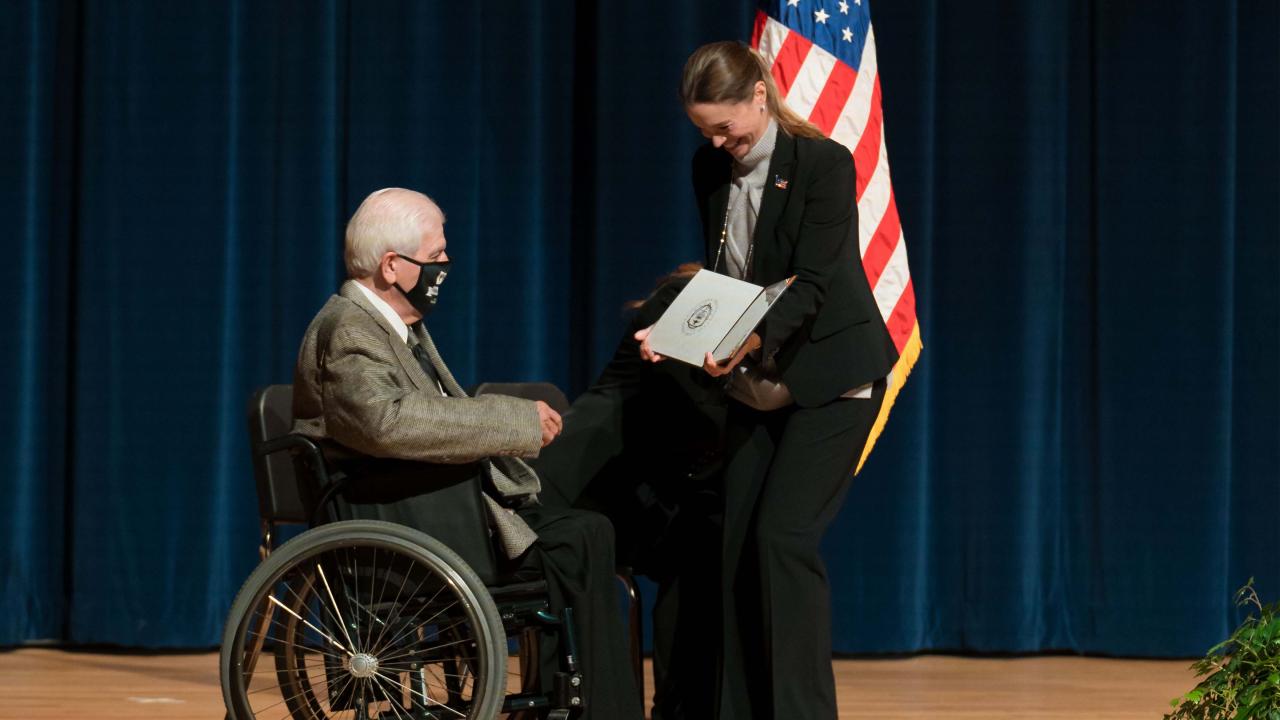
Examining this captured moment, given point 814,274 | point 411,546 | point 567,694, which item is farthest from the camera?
point 814,274

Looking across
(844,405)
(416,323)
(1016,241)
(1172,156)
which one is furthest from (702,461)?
(1172,156)

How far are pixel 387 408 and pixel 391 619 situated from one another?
33 centimetres

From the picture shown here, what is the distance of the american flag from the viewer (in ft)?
11.6

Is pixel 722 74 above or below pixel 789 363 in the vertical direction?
above

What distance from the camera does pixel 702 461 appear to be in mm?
2826

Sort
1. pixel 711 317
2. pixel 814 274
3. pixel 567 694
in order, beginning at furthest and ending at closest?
pixel 814 274 < pixel 711 317 < pixel 567 694

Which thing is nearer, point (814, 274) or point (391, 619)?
point (391, 619)

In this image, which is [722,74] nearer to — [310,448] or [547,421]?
[547,421]

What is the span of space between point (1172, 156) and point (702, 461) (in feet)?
7.63

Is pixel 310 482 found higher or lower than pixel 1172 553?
higher

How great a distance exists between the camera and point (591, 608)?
2.32 meters

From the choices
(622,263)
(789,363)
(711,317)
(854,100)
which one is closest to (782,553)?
(789,363)

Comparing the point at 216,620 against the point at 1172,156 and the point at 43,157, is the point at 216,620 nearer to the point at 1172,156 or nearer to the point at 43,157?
the point at 43,157

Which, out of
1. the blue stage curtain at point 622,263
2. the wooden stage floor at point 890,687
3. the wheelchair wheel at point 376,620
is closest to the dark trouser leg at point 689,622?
the wheelchair wheel at point 376,620
